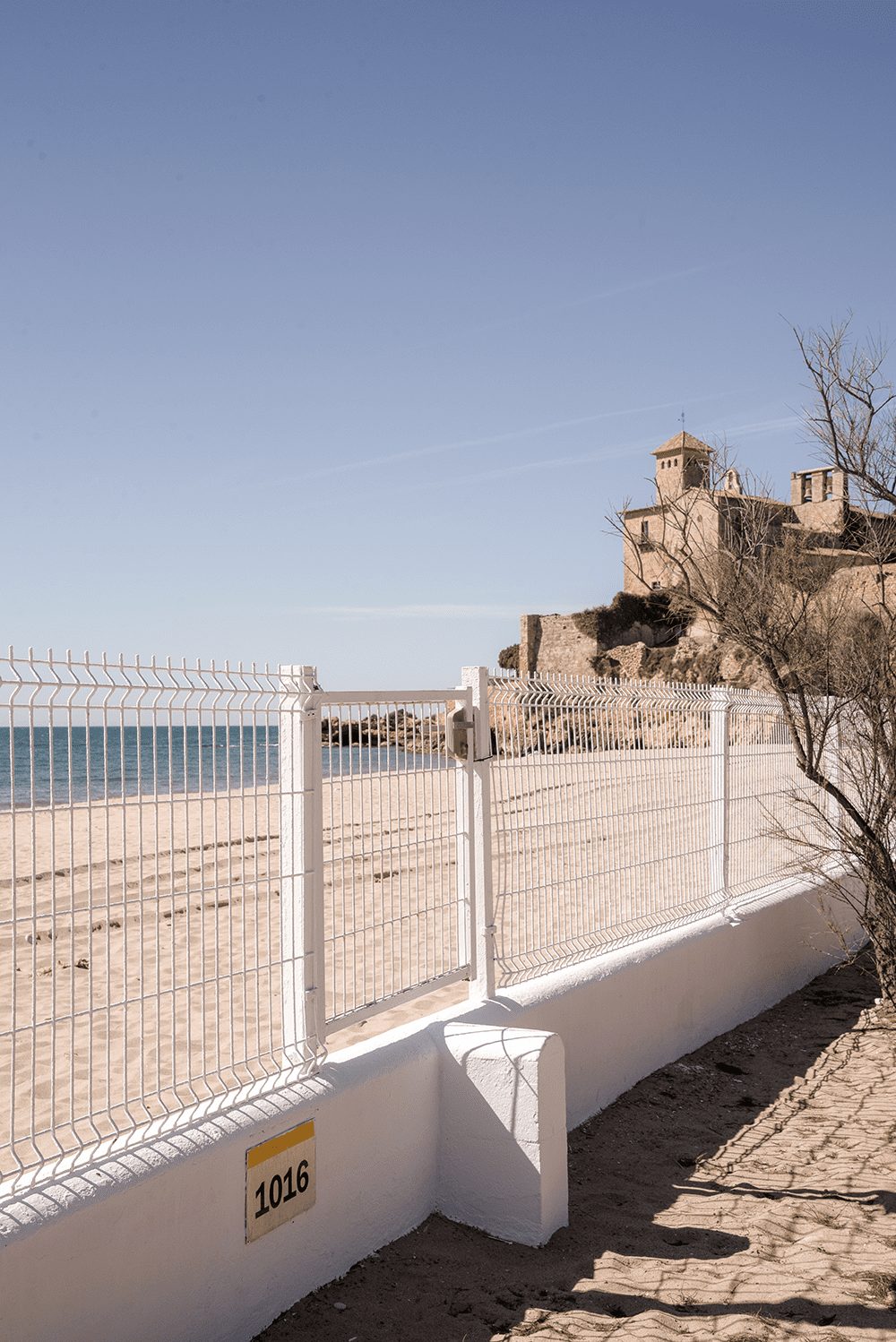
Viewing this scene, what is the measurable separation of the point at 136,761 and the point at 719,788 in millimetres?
4814

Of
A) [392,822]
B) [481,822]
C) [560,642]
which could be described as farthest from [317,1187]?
[560,642]

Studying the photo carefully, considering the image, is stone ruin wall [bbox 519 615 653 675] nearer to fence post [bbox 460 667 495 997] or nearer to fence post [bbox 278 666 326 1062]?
fence post [bbox 460 667 495 997]

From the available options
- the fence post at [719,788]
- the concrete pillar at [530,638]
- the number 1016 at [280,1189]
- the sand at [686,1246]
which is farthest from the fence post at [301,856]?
the concrete pillar at [530,638]

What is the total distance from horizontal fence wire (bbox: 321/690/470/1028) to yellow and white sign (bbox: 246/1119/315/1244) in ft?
1.52

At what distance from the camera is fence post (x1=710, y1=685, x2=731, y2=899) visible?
6.76 m

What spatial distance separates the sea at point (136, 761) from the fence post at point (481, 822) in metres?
0.91

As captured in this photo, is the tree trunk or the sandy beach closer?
the sandy beach

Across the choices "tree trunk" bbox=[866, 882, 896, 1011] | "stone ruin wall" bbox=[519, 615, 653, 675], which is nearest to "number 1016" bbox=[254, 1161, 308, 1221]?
"tree trunk" bbox=[866, 882, 896, 1011]

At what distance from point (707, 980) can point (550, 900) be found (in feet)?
6.56

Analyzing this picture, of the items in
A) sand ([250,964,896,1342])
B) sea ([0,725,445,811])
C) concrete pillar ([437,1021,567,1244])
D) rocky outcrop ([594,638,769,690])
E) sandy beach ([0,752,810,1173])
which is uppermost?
rocky outcrop ([594,638,769,690])

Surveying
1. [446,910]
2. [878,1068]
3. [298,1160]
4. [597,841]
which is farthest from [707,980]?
[298,1160]

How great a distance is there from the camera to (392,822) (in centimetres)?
396

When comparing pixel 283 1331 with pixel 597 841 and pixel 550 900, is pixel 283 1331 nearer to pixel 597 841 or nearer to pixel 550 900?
pixel 550 900

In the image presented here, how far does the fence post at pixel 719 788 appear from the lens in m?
6.76
